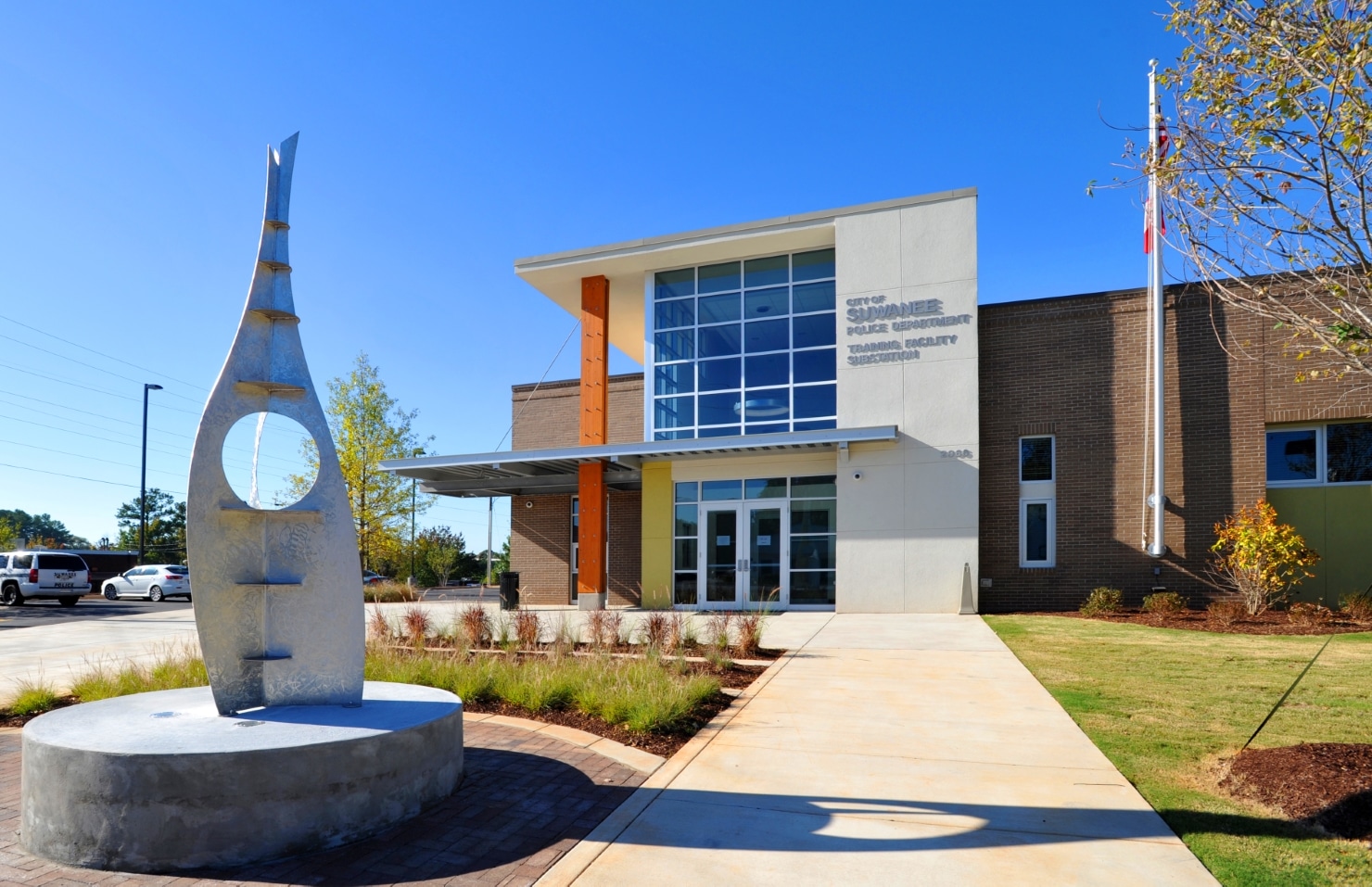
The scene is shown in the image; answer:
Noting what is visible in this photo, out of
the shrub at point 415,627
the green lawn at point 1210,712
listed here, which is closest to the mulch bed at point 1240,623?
the green lawn at point 1210,712

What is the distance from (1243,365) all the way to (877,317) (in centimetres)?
779

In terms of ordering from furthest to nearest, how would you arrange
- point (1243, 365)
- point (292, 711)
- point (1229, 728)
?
point (1243, 365), point (1229, 728), point (292, 711)

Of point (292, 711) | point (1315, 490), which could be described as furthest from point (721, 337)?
point (292, 711)

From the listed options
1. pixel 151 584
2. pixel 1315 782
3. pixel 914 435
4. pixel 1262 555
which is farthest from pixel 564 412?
pixel 1315 782

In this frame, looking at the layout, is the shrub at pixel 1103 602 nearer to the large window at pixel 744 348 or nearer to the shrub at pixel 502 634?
the large window at pixel 744 348

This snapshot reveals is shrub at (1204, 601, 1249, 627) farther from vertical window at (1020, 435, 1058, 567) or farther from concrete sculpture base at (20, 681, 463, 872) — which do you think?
concrete sculpture base at (20, 681, 463, 872)

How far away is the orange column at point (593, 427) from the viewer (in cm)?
2109

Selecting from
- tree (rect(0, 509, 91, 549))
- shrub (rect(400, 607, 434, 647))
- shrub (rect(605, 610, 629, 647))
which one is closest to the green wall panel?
shrub (rect(605, 610, 629, 647))

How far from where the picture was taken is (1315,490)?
18250mm

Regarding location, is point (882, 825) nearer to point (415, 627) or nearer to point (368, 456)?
point (415, 627)

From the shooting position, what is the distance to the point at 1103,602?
17.5m

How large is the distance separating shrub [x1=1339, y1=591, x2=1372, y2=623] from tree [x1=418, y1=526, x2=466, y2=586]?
37.4 meters

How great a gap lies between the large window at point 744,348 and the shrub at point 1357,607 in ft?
35.4

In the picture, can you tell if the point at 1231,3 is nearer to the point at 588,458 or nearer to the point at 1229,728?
the point at 1229,728
